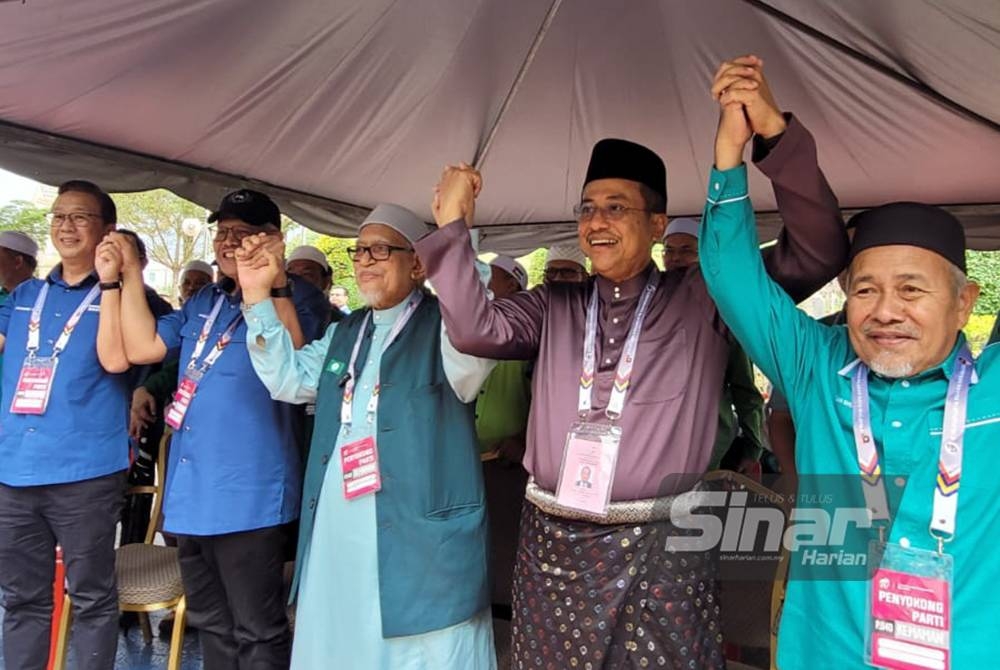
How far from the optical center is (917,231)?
4.20ft

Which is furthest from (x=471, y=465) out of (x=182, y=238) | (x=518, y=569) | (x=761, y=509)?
(x=182, y=238)

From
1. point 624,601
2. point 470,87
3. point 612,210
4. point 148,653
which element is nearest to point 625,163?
point 612,210

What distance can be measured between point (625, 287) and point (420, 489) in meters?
0.76

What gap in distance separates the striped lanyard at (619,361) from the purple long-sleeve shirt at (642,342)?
14 millimetres

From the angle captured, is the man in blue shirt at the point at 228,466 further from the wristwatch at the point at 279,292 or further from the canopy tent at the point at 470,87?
the canopy tent at the point at 470,87

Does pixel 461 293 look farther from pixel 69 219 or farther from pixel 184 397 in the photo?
pixel 69 219

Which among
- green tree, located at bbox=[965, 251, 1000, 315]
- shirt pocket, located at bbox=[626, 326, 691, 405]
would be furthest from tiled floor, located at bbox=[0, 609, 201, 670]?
green tree, located at bbox=[965, 251, 1000, 315]

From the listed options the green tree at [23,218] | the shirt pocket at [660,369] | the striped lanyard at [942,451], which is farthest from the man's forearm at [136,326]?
the green tree at [23,218]

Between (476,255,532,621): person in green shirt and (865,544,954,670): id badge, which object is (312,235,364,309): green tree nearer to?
(476,255,532,621): person in green shirt

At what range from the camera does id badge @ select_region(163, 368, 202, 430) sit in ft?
6.88

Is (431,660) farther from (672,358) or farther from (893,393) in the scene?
(893,393)

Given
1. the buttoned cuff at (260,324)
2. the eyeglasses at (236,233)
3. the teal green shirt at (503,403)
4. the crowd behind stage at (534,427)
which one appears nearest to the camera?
the crowd behind stage at (534,427)

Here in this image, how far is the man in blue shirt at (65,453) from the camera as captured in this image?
2.18m

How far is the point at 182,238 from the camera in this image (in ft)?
65.6
